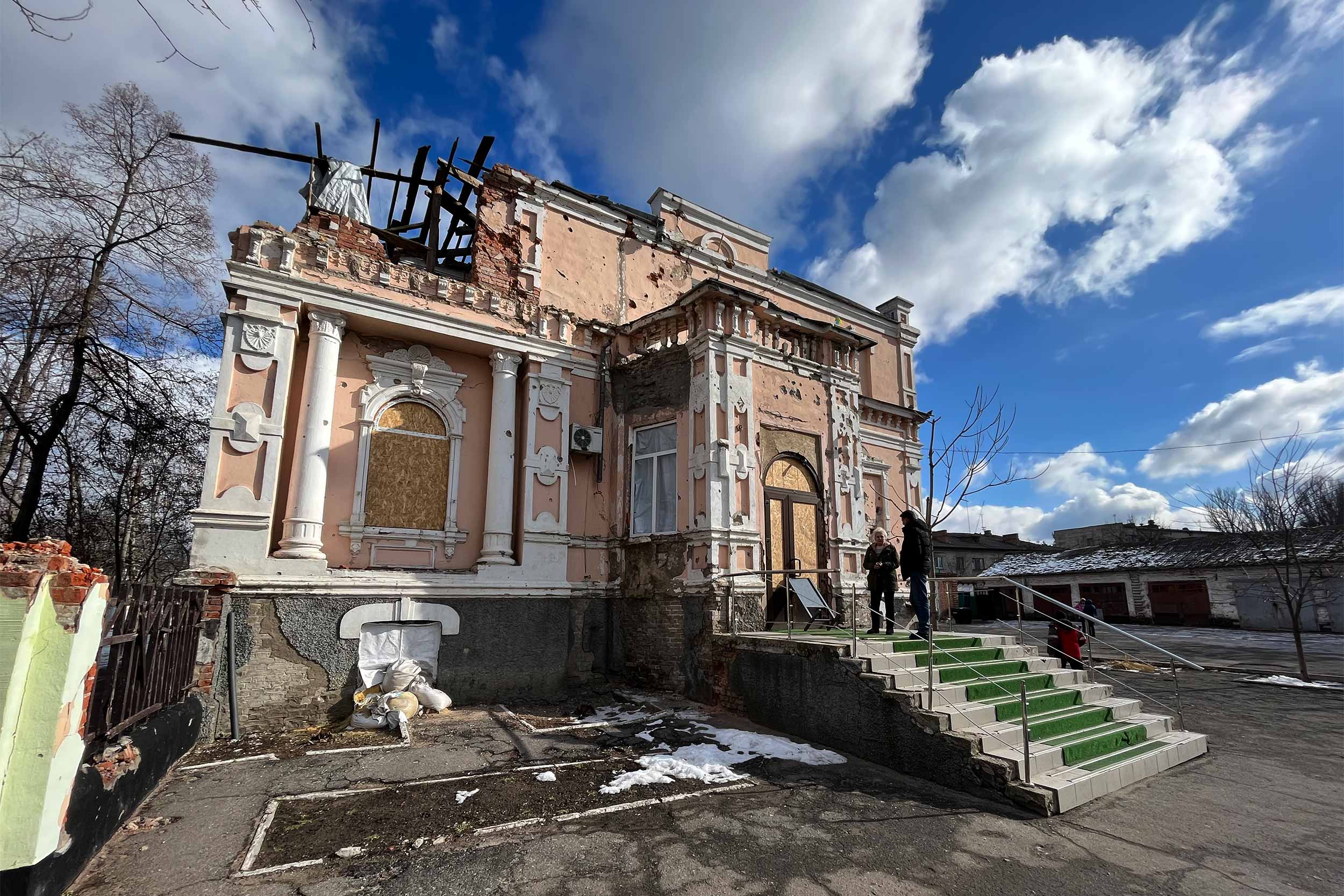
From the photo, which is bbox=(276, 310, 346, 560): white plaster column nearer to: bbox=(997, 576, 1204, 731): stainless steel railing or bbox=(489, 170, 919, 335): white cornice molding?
bbox=(489, 170, 919, 335): white cornice molding

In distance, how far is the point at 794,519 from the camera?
37.3 ft

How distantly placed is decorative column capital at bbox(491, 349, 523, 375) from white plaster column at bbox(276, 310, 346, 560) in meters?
2.45

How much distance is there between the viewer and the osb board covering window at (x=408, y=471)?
1009 cm

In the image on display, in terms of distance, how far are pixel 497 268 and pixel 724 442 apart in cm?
555

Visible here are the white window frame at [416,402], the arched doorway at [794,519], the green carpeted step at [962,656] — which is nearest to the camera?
the green carpeted step at [962,656]

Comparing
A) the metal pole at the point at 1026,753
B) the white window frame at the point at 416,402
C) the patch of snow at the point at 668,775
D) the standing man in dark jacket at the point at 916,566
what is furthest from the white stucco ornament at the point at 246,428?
the metal pole at the point at 1026,753

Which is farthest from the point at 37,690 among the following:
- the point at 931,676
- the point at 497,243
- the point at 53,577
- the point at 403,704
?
the point at 497,243

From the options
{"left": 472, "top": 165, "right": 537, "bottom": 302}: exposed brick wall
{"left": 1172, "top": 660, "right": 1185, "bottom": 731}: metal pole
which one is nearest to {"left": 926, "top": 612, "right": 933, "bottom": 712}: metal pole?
{"left": 1172, "top": 660, "right": 1185, "bottom": 731}: metal pole

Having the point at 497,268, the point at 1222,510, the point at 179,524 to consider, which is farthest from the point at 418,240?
the point at 1222,510

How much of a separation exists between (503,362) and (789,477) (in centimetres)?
563

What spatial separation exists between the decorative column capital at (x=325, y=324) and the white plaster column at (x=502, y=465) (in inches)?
98.1

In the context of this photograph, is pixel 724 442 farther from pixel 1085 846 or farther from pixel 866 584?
pixel 1085 846

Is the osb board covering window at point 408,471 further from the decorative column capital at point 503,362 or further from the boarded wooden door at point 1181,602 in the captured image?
the boarded wooden door at point 1181,602

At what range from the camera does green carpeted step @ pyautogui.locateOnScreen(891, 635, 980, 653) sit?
8.20 metres
